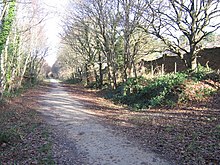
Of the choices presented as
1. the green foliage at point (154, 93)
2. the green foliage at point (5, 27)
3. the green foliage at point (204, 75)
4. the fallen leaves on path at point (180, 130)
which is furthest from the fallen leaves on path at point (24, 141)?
the green foliage at point (204, 75)

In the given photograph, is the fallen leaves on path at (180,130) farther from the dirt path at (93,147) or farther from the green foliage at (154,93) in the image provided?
the green foliage at (154,93)

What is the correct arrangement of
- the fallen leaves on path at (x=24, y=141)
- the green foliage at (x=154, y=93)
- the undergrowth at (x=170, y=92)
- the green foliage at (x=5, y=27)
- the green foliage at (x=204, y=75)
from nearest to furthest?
the fallen leaves on path at (x=24, y=141), the undergrowth at (x=170, y=92), the green foliage at (x=154, y=93), the green foliage at (x=5, y=27), the green foliage at (x=204, y=75)

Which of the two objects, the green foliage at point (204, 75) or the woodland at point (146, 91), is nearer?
the woodland at point (146, 91)

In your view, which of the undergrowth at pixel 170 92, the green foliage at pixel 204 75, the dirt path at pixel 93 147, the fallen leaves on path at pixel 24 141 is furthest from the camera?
the green foliage at pixel 204 75

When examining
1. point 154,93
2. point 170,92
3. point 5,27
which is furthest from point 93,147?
point 5,27

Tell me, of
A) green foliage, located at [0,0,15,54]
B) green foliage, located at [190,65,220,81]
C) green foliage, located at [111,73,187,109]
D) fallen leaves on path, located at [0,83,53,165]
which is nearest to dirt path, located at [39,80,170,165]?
fallen leaves on path, located at [0,83,53,165]

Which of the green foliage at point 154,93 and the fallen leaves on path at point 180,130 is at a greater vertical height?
the green foliage at point 154,93

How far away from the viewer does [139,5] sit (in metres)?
20.2

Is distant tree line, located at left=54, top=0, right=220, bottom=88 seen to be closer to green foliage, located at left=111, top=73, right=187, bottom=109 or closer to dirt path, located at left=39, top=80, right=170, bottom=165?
green foliage, located at left=111, top=73, right=187, bottom=109

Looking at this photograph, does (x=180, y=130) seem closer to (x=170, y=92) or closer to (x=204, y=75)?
(x=170, y=92)

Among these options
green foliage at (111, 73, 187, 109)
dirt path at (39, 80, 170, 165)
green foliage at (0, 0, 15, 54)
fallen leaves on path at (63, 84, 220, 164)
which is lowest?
dirt path at (39, 80, 170, 165)

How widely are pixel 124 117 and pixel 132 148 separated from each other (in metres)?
5.19

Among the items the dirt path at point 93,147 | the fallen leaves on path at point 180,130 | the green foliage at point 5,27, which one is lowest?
the dirt path at point 93,147

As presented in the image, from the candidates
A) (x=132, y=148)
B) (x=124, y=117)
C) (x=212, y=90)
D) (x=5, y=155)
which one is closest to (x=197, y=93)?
(x=212, y=90)
